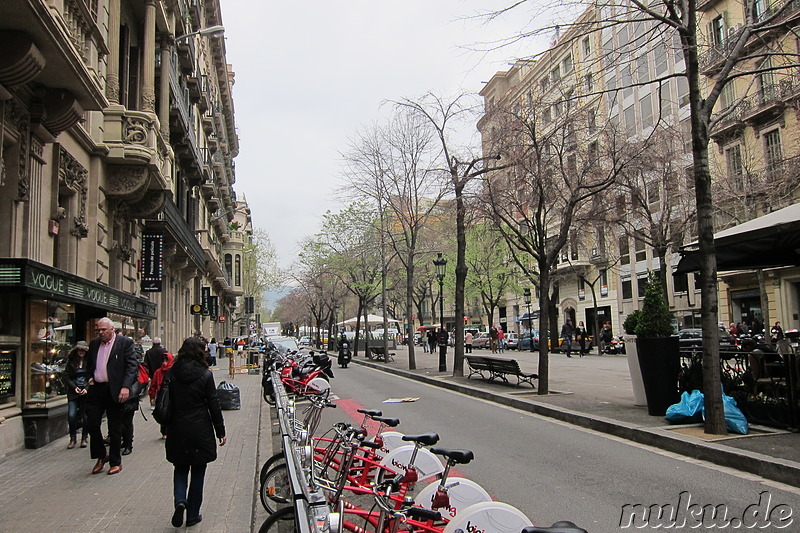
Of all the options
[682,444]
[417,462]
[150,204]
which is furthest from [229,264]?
[417,462]

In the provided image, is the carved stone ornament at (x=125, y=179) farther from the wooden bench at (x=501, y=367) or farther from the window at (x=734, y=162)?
the window at (x=734, y=162)

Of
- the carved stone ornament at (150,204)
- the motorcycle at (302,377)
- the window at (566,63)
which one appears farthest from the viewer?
the window at (566,63)

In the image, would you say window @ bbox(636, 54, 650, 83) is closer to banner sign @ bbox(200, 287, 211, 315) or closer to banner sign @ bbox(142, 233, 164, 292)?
banner sign @ bbox(142, 233, 164, 292)

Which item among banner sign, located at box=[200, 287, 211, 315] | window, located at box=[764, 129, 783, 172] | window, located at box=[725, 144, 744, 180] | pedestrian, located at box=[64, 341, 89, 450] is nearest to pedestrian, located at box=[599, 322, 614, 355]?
window, located at box=[725, 144, 744, 180]

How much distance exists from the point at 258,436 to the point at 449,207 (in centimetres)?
1318

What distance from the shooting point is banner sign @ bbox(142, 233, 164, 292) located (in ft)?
64.6

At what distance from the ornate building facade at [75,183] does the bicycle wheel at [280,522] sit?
5.91 metres

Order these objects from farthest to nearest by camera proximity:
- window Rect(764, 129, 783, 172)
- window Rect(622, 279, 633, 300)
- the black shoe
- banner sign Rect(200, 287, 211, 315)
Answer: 1. window Rect(622, 279, 633, 300)
2. banner sign Rect(200, 287, 211, 315)
3. window Rect(764, 129, 783, 172)
4. the black shoe

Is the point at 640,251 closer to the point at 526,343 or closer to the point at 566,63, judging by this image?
the point at 526,343

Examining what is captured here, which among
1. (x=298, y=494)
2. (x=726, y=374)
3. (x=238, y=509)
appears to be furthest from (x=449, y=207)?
(x=298, y=494)

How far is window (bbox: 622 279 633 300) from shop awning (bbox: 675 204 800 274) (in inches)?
1522

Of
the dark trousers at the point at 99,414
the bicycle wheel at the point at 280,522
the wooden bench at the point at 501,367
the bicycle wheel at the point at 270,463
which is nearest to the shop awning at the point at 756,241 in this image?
the wooden bench at the point at 501,367

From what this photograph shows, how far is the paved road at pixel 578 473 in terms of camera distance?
20.9 feet

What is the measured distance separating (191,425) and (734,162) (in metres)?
33.4
